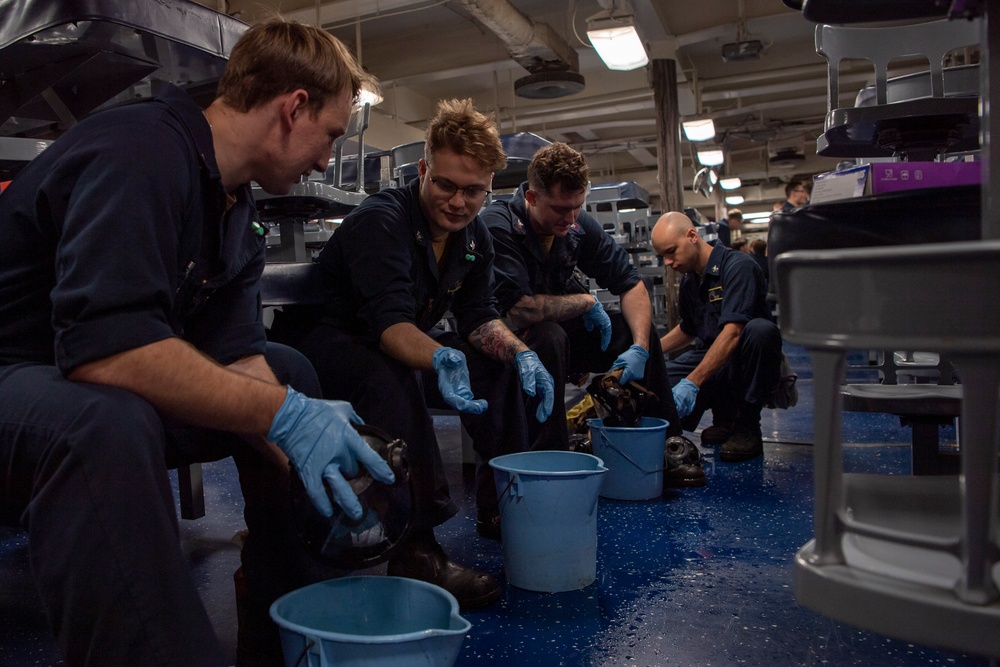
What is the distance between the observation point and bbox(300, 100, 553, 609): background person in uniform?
161 centimetres

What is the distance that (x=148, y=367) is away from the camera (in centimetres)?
94

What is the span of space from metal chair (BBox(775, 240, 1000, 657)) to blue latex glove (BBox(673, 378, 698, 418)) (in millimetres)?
2153

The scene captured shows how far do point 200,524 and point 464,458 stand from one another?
0.96 m

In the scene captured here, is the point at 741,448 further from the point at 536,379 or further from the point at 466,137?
the point at 466,137

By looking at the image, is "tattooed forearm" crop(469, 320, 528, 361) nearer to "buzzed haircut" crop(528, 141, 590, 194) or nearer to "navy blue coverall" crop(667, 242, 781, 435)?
"buzzed haircut" crop(528, 141, 590, 194)

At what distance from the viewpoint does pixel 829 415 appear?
25.3 inches

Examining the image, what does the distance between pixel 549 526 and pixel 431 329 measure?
733 mm

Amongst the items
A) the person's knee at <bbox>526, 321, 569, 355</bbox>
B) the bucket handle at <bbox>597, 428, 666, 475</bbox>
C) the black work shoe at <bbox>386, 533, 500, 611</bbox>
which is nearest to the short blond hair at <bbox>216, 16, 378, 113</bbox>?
the black work shoe at <bbox>386, 533, 500, 611</bbox>

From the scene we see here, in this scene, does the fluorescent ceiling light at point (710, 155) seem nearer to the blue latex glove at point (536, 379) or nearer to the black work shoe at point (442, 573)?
the blue latex glove at point (536, 379)

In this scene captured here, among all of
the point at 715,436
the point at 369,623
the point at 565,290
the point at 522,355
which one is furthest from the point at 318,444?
the point at 715,436

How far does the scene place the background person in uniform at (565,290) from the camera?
2.27 m

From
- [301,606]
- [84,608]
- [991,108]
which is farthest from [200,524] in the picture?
[991,108]

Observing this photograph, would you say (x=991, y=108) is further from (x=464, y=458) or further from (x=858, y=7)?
(x=464, y=458)

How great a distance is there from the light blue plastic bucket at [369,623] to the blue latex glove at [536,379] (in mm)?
819
